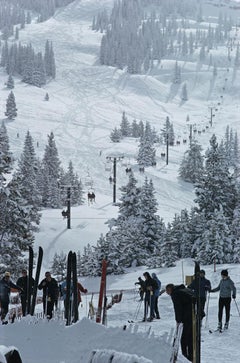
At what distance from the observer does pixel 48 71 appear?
178m

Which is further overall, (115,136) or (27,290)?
(115,136)

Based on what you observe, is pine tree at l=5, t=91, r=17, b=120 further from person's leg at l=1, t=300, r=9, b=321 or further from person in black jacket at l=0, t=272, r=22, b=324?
person in black jacket at l=0, t=272, r=22, b=324

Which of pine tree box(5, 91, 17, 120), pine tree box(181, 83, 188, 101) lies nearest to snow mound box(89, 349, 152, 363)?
pine tree box(5, 91, 17, 120)

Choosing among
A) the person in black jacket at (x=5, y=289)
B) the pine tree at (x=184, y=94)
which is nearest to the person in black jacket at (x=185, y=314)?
the person in black jacket at (x=5, y=289)

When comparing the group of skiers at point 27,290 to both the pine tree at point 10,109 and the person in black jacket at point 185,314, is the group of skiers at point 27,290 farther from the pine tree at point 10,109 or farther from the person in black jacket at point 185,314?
the pine tree at point 10,109

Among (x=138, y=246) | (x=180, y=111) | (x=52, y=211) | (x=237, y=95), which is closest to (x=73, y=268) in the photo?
(x=138, y=246)

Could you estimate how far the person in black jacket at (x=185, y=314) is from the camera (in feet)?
29.6

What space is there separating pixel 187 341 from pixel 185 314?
1.41 feet

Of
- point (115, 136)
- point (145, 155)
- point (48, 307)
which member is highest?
point (48, 307)

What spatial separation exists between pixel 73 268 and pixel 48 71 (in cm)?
17283

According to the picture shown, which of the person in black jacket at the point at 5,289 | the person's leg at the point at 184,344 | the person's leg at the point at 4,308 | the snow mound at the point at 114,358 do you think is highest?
the snow mound at the point at 114,358

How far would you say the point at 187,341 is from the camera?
356 inches

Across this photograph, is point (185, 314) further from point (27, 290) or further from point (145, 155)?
point (145, 155)

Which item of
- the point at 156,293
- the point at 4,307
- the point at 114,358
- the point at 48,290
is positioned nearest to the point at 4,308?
the point at 4,307
